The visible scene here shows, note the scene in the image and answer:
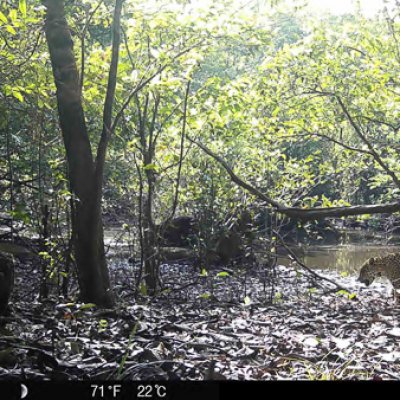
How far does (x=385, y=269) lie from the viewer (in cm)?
946

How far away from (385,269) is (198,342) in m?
5.80

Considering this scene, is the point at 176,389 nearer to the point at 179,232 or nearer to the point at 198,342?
the point at 198,342

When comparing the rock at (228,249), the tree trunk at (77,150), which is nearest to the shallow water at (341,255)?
the rock at (228,249)

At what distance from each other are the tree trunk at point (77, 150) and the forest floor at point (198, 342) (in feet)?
1.32

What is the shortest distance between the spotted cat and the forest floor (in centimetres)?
219

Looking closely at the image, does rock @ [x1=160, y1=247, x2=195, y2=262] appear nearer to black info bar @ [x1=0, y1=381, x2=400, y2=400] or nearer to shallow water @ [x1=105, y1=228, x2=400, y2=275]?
shallow water @ [x1=105, y1=228, x2=400, y2=275]

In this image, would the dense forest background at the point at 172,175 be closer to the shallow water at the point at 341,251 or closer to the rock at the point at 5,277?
the rock at the point at 5,277

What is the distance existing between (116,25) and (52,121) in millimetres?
3114

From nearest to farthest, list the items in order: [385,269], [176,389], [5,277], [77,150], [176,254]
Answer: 1. [176,389]
2. [5,277]
3. [77,150]
4. [385,269]
5. [176,254]

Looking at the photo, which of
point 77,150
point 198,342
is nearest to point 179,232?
point 77,150

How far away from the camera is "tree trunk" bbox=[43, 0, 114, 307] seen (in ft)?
19.4

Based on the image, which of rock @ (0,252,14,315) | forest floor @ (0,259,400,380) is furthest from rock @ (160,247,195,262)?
rock @ (0,252,14,315)

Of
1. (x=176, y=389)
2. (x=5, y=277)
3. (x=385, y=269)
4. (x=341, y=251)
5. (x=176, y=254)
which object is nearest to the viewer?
(x=176, y=389)

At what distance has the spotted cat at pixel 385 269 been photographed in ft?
30.2
